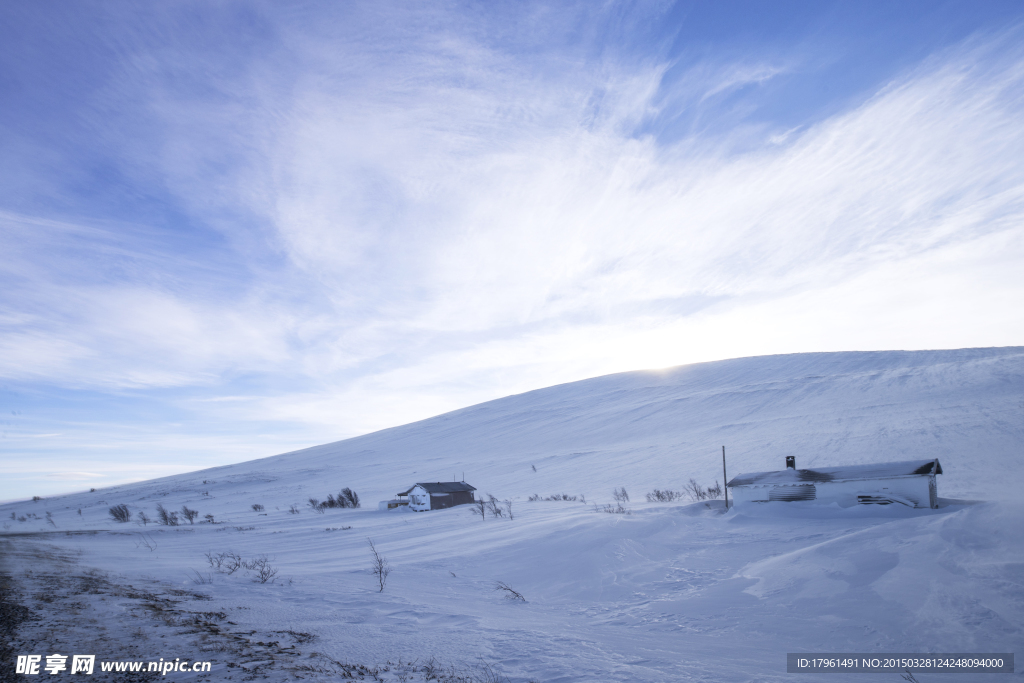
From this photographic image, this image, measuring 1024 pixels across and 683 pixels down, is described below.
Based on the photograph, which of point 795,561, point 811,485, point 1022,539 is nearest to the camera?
point 1022,539

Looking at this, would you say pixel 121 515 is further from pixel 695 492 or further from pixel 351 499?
pixel 695 492

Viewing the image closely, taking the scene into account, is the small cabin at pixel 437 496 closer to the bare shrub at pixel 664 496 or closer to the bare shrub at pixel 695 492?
the bare shrub at pixel 664 496

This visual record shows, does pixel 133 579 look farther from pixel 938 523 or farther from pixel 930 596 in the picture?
pixel 938 523

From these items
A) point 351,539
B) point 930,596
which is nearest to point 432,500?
point 351,539

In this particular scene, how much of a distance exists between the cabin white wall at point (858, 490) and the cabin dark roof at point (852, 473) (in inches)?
7.5

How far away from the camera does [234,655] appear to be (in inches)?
196

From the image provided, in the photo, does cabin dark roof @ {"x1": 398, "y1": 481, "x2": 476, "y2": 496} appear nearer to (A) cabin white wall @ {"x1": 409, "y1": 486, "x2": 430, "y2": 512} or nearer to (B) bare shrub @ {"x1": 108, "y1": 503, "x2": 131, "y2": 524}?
(A) cabin white wall @ {"x1": 409, "y1": 486, "x2": 430, "y2": 512}

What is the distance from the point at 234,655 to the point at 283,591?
5.30 m

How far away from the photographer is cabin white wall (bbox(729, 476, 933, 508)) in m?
19.0

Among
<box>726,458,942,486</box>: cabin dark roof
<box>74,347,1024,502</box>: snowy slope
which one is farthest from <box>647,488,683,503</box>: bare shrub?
<box>726,458,942,486</box>: cabin dark roof

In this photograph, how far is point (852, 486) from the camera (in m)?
19.9
